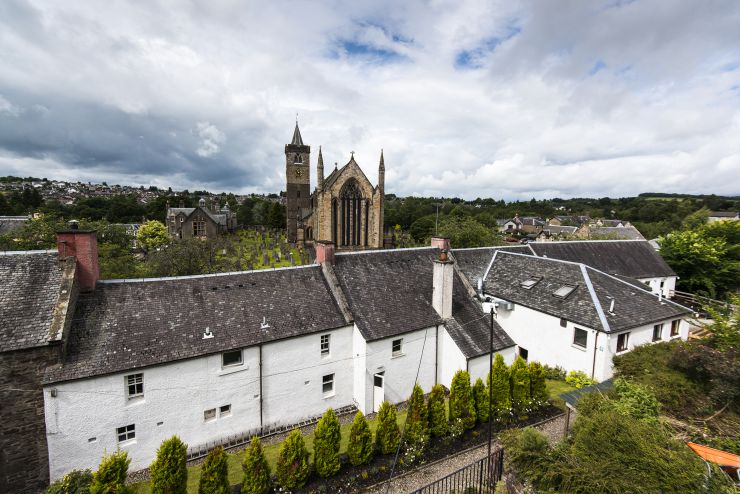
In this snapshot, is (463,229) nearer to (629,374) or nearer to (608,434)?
(629,374)

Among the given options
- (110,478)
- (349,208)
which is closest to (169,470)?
→ (110,478)

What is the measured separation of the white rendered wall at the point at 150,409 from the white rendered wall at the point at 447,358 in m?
10.7

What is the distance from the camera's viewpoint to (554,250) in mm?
32688

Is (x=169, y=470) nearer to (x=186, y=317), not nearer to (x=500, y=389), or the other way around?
(x=186, y=317)

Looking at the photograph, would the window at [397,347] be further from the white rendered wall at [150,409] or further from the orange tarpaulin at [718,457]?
the orange tarpaulin at [718,457]

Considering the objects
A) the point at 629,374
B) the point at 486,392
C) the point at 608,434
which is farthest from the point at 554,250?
the point at 608,434

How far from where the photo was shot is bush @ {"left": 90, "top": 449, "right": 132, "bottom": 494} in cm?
893

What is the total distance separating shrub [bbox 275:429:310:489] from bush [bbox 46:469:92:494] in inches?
216

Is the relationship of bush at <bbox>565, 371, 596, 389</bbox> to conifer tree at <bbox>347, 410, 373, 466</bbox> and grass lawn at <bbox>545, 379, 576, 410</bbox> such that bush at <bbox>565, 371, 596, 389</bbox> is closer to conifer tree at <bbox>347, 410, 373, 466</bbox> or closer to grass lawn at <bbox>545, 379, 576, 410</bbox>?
grass lawn at <bbox>545, 379, 576, 410</bbox>

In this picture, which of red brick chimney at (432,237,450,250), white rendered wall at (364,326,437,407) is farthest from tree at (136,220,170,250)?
white rendered wall at (364,326,437,407)

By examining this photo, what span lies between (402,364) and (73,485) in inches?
545

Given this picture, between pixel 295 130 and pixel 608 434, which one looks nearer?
pixel 608 434

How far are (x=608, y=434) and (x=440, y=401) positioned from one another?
22.1 feet

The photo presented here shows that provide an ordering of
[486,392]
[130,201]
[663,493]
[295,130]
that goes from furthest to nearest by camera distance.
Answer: [130,201] → [295,130] → [486,392] → [663,493]
